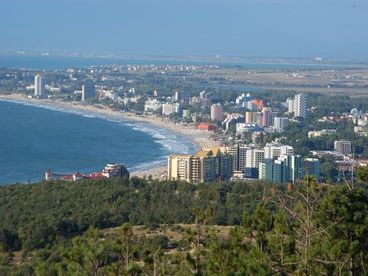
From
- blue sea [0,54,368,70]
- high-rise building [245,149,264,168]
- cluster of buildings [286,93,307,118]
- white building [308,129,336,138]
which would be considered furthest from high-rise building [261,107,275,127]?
blue sea [0,54,368,70]

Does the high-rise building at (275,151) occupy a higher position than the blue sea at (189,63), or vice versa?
the blue sea at (189,63)

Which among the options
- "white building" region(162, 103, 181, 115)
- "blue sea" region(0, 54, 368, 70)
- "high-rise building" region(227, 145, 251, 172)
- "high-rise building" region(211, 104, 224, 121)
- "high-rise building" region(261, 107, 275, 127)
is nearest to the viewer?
"high-rise building" region(227, 145, 251, 172)

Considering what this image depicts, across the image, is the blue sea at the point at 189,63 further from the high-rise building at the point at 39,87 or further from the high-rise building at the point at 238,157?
the high-rise building at the point at 238,157

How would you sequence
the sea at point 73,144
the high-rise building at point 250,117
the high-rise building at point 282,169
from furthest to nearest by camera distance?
the high-rise building at point 250,117, the sea at point 73,144, the high-rise building at point 282,169

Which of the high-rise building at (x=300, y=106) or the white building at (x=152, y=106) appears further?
the white building at (x=152, y=106)

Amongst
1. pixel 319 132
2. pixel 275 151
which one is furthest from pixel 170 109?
pixel 275 151

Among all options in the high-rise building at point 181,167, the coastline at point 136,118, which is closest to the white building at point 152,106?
the coastline at point 136,118

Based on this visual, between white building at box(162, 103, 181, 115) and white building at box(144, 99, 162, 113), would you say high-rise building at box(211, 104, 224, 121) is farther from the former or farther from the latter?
white building at box(144, 99, 162, 113)
